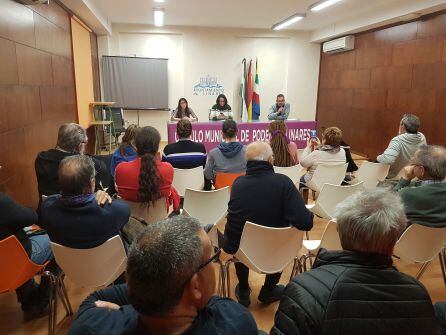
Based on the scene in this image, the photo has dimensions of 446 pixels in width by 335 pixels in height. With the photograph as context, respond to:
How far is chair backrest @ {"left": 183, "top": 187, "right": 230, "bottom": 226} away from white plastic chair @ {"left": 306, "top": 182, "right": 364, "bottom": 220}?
2.77ft

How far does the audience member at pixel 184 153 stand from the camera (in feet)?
11.4

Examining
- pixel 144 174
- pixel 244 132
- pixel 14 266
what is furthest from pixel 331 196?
pixel 244 132

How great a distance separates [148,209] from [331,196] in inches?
60.5

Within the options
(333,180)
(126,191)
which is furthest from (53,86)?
(333,180)

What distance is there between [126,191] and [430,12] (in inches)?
234

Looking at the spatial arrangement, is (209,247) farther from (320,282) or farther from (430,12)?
(430,12)

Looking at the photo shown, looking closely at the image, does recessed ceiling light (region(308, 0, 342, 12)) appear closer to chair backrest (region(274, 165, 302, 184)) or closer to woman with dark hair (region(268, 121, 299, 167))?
woman with dark hair (region(268, 121, 299, 167))

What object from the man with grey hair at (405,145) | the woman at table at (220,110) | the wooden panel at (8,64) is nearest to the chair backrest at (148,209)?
the wooden panel at (8,64)

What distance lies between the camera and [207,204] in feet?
8.90

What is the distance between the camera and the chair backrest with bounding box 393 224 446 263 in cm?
217

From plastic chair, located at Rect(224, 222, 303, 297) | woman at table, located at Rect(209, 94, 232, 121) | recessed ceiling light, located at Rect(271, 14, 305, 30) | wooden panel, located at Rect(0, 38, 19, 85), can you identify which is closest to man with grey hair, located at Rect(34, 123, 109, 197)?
wooden panel, located at Rect(0, 38, 19, 85)

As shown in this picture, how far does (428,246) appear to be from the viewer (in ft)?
7.43

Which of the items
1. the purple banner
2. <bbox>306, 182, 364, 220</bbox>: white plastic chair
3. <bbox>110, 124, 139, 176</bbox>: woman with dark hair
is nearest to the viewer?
<bbox>306, 182, 364, 220</bbox>: white plastic chair

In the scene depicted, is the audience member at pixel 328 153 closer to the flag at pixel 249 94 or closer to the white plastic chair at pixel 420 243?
the white plastic chair at pixel 420 243
